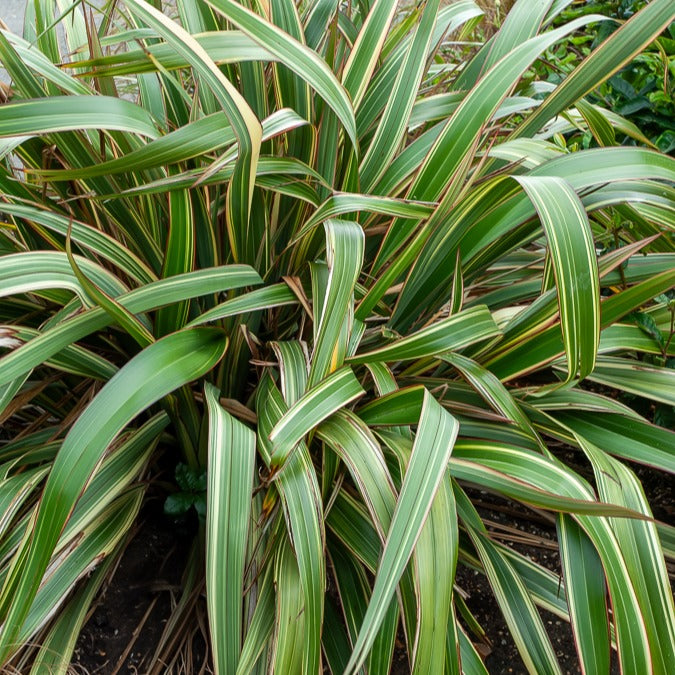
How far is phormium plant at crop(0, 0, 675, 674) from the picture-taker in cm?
77

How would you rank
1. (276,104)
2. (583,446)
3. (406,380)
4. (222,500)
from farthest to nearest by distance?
(276,104) < (406,380) < (583,446) < (222,500)

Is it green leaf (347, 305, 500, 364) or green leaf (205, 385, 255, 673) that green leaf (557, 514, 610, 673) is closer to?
green leaf (347, 305, 500, 364)

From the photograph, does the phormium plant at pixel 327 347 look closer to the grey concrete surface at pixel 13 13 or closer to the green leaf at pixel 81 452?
the green leaf at pixel 81 452

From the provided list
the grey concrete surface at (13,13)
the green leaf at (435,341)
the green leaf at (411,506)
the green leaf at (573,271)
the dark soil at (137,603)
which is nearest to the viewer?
the green leaf at (411,506)

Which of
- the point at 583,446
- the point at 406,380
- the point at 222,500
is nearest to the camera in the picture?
the point at 222,500

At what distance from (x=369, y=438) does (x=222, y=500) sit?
0.18m

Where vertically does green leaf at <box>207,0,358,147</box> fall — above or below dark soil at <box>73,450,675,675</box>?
above

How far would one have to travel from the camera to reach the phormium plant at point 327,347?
0.77m

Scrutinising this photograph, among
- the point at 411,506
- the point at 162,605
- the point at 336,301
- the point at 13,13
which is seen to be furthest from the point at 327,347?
the point at 13,13

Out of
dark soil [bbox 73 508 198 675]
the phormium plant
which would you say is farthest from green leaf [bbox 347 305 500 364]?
dark soil [bbox 73 508 198 675]

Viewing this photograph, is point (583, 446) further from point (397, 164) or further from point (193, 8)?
point (193, 8)

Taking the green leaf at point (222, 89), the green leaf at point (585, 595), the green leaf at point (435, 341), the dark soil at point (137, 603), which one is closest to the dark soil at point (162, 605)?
the dark soil at point (137, 603)

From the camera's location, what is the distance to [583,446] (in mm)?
903

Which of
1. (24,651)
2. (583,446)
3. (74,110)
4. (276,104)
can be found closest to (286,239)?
(276,104)
